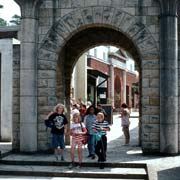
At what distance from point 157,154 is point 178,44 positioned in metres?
3.15

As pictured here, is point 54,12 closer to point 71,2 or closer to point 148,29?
point 71,2

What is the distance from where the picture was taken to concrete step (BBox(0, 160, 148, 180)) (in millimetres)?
11500

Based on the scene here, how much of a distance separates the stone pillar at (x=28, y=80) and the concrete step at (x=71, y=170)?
56.4 inches

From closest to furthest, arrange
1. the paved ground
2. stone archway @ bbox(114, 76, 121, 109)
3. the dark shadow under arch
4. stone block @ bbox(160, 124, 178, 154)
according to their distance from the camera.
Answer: the paved ground, stone block @ bbox(160, 124, 178, 154), the dark shadow under arch, stone archway @ bbox(114, 76, 121, 109)

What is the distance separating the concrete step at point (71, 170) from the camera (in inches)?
453

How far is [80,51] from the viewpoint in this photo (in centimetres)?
1706

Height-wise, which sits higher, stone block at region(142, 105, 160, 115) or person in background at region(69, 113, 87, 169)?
stone block at region(142, 105, 160, 115)

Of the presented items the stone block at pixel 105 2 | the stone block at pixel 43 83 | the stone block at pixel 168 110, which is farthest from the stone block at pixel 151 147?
the stone block at pixel 105 2

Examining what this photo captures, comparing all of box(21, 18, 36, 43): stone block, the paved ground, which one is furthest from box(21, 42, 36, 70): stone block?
the paved ground

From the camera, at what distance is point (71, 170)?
1191 cm

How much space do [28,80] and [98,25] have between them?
2.53 metres

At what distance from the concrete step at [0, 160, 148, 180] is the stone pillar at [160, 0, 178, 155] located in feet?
5.44

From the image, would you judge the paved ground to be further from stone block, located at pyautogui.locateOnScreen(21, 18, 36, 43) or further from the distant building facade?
the distant building facade

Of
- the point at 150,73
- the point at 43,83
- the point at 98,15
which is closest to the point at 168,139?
the point at 150,73
